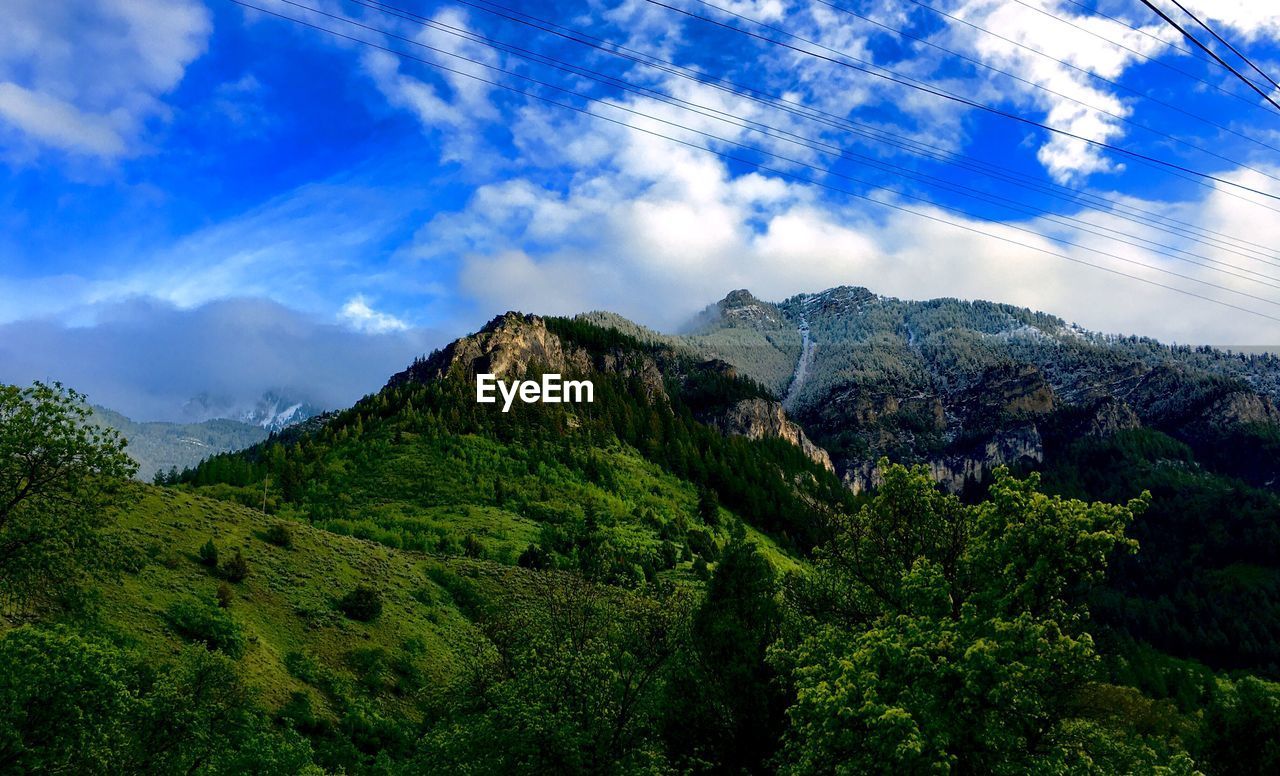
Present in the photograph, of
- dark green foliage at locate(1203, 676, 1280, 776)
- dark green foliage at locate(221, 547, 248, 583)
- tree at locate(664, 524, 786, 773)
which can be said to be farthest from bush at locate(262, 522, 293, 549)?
dark green foliage at locate(1203, 676, 1280, 776)

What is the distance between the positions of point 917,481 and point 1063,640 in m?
9.31

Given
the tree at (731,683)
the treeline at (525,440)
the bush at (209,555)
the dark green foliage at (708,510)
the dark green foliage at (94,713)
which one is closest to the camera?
the dark green foliage at (94,713)

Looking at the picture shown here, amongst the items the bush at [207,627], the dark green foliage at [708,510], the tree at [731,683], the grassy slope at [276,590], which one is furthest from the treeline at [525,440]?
the tree at [731,683]

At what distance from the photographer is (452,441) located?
137 meters

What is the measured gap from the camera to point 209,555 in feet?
187

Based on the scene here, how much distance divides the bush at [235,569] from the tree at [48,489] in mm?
24824

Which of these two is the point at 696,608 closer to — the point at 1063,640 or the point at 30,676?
the point at 1063,640

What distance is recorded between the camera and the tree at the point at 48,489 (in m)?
29.6

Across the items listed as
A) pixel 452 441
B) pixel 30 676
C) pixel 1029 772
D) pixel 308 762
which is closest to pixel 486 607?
pixel 308 762

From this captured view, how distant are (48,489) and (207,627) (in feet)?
61.8

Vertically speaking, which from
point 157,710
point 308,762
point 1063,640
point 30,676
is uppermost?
point 1063,640

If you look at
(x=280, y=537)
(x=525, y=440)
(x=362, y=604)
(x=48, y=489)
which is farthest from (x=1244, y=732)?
(x=525, y=440)

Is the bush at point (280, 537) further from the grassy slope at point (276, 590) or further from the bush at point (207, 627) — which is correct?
the bush at point (207, 627)

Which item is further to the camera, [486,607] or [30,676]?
[486,607]
